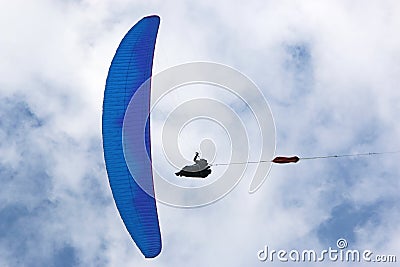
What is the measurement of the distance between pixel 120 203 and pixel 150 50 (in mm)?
6840

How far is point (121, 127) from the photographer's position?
25.7 m

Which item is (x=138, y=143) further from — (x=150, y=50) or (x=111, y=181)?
(x=150, y=50)

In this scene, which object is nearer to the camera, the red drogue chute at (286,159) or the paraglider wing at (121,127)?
the red drogue chute at (286,159)

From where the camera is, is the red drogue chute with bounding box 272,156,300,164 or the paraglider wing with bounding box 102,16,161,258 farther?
the paraglider wing with bounding box 102,16,161,258

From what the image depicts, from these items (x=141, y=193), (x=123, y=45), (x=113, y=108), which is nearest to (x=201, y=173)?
(x=141, y=193)

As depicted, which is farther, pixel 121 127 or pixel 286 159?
pixel 121 127

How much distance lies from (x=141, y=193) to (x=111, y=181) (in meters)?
1.42

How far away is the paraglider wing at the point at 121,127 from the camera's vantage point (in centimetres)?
2566

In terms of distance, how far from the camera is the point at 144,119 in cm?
2569

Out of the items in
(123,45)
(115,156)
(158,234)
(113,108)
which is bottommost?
(158,234)

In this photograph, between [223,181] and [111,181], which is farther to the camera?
[223,181]

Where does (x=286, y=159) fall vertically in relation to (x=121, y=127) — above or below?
below

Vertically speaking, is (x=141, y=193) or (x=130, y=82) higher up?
(x=130, y=82)

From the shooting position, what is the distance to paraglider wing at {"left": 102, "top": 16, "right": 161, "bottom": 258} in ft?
84.2
